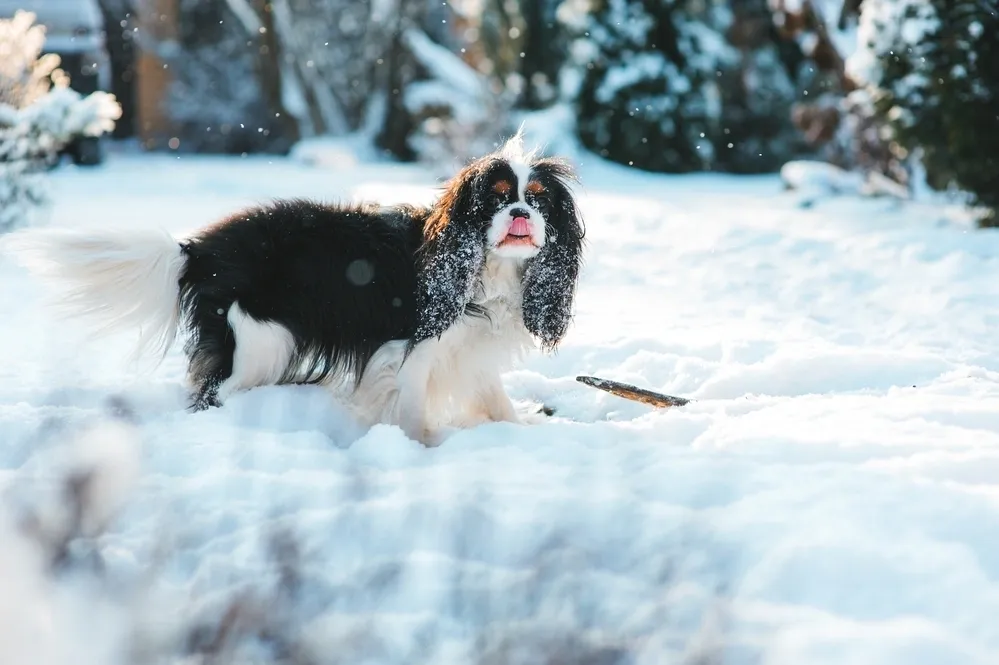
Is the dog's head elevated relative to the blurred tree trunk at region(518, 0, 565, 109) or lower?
lower

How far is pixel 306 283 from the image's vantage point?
3.48m

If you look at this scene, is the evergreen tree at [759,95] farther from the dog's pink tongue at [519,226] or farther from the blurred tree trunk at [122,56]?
the dog's pink tongue at [519,226]

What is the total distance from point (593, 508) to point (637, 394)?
1194mm

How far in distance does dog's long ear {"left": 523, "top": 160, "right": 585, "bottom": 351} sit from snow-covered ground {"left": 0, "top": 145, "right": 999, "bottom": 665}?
15.8 inches

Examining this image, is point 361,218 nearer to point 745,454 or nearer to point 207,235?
point 207,235

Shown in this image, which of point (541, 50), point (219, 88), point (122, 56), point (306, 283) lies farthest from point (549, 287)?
point (122, 56)

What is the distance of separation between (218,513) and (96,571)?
326mm

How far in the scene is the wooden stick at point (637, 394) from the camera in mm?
3549

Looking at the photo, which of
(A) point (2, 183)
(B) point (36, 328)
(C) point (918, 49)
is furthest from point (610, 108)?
(B) point (36, 328)

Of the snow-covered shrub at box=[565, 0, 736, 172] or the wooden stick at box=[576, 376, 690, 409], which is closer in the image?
the wooden stick at box=[576, 376, 690, 409]

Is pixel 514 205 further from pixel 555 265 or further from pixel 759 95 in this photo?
pixel 759 95

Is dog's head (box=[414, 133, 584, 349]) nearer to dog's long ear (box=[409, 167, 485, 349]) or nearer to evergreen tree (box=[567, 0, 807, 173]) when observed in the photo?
dog's long ear (box=[409, 167, 485, 349])

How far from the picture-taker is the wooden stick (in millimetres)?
3549

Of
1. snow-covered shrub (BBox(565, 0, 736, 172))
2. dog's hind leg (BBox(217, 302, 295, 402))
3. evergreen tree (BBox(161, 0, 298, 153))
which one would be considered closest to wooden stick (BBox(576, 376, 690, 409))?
dog's hind leg (BBox(217, 302, 295, 402))
